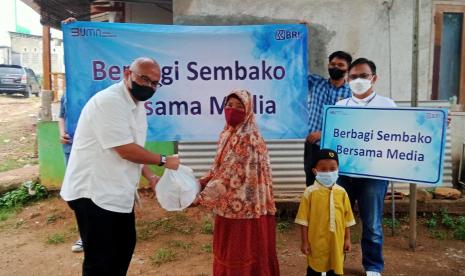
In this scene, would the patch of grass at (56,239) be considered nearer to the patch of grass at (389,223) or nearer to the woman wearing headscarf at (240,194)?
the woman wearing headscarf at (240,194)

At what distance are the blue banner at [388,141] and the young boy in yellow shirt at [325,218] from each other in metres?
0.44

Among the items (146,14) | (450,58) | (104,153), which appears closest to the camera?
(104,153)

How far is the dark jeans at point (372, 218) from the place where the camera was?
10.8 feet

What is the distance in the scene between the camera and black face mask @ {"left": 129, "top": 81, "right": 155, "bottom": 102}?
2.54 m

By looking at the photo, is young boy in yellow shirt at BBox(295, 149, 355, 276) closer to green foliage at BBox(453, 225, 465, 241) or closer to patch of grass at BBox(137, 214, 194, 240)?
patch of grass at BBox(137, 214, 194, 240)

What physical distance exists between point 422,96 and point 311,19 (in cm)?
174

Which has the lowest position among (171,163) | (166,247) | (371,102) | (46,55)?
(166,247)

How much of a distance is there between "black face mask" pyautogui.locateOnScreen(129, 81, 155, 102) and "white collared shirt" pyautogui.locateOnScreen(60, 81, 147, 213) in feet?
0.13

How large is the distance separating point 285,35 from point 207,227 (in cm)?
226

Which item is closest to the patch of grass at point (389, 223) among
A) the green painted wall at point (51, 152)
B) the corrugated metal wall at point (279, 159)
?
the corrugated metal wall at point (279, 159)

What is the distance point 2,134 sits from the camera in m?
11.7

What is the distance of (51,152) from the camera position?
5625mm

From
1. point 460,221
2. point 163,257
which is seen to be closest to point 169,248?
point 163,257

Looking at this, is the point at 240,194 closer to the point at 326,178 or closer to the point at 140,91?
the point at 326,178
